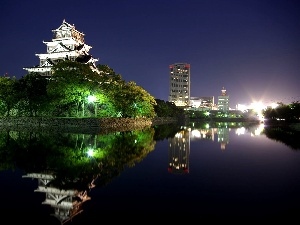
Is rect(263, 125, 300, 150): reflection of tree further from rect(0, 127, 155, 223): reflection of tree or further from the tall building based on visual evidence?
the tall building

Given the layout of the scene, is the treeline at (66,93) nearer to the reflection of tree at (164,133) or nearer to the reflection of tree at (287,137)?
the reflection of tree at (164,133)

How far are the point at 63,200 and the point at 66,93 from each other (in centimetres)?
3994

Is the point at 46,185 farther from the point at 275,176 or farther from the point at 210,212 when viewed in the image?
the point at 275,176

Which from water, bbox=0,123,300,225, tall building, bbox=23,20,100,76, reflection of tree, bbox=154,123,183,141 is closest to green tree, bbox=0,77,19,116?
tall building, bbox=23,20,100,76

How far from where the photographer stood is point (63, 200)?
8891 mm

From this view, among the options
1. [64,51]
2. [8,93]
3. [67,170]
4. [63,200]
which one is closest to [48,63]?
[64,51]

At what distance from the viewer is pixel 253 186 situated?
11.3 m

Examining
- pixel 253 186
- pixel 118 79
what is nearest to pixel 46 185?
pixel 253 186

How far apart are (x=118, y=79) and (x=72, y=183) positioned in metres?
47.7

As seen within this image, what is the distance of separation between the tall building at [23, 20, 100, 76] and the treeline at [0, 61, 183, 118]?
39.1 ft

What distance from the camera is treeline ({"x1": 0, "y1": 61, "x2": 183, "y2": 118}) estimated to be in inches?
1861

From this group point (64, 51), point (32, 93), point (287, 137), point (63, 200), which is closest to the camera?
point (63, 200)

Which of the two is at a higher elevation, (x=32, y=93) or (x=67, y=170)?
A: (x=32, y=93)

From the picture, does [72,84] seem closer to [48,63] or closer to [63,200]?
[48,63]
